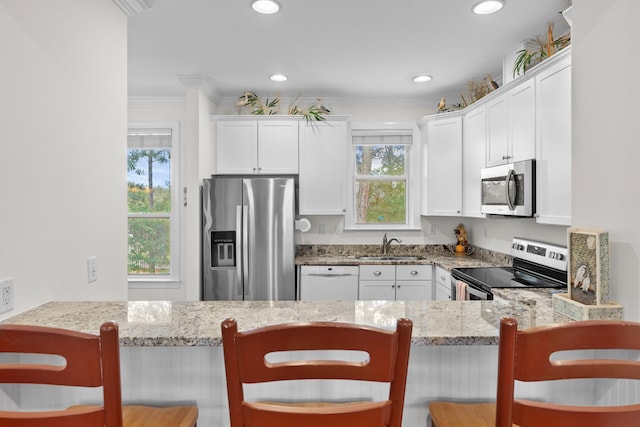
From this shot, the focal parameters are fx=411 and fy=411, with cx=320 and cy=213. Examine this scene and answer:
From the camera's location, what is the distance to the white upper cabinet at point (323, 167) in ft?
13.5

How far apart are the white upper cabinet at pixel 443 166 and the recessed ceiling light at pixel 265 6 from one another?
84.6 inches

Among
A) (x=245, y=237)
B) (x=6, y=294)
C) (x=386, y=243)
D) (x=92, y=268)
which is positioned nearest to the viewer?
(x=6, y=294)

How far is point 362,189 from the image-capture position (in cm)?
456

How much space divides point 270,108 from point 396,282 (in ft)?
7.12

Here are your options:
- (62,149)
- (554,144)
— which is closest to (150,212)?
(62,149)

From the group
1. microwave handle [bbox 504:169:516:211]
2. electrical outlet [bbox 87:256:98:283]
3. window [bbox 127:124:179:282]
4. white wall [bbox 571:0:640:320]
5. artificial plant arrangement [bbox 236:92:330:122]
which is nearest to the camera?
white wall [bbox 571:0:640:320]

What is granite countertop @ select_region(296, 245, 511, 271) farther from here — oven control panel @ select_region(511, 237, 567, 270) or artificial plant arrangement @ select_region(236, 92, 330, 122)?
artificial plant arrangement @ select_region(236, 92, 330, 122)

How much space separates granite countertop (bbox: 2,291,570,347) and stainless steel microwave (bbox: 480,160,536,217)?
1.17 meters

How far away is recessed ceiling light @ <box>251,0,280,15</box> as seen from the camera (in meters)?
2.34

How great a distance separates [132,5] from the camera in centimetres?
218

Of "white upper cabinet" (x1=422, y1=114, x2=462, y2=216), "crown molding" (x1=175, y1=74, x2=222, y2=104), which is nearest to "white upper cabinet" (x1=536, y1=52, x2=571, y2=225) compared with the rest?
"white upper cabinet" (x1=422, y1=114, x2=462, y2=216)

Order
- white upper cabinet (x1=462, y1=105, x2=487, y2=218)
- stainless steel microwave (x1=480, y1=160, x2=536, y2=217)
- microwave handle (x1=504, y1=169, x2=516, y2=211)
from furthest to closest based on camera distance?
white upper cabinet (x1=462, y1=105, x2=487, y2=218) < microwave handle (x1=504, y1=169, x2=516, y2=211) < stainless steel microwave (x1=480, y1=160, x2=536, y2=217)

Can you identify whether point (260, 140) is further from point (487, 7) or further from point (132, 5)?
point (487, 7)

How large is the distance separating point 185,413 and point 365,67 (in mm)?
2960
